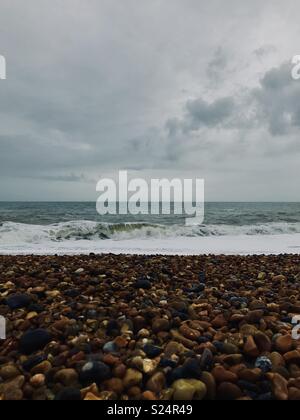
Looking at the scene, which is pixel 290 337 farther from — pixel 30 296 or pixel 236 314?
pixel 30 296

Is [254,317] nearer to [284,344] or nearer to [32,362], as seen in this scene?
[284,344]

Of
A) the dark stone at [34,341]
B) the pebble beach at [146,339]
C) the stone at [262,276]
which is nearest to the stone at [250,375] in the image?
the pebble beach at [146,339]

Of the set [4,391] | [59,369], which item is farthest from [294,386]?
[4,391]

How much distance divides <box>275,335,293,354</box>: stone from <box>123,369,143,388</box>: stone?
3.40ft

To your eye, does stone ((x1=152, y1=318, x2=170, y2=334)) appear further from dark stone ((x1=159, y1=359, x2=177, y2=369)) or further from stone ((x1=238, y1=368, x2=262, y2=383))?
stone ((x1=238, y1=368, x2=262, y2=383))

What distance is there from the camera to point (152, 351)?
2424 mm

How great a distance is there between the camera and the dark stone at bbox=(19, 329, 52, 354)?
2539mm

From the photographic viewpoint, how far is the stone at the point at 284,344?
249 centimetres

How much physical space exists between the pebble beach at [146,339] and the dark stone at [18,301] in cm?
1

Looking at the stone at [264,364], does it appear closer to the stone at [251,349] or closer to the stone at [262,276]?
the stone at [251,349]

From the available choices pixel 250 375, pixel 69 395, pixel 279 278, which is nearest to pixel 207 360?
pixel 250 375

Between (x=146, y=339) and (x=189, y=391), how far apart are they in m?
0.74

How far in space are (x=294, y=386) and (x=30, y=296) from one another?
2.64m
